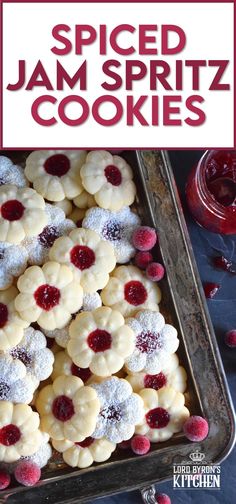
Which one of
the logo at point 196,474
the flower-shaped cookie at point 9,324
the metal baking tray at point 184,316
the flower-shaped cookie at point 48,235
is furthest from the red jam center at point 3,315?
the logo at point 196,474

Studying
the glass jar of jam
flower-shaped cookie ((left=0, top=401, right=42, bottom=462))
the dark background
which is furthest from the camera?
the dark background

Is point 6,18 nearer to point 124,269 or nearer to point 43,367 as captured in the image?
point 124,269

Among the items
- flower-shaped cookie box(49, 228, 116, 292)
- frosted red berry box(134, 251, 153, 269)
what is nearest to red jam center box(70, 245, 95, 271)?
flower-shaped cookie box(49, 228, 116, 292)

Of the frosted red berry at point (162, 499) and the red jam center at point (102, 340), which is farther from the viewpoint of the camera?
the frosted red berry at point (162, 499)

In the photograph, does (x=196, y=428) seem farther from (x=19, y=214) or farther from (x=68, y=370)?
(x=19, y=214)

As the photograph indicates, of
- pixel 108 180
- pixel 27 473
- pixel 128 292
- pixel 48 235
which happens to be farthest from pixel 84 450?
pixel 108 180

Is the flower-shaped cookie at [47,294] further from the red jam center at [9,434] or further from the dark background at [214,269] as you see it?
the dark background at [214,269]

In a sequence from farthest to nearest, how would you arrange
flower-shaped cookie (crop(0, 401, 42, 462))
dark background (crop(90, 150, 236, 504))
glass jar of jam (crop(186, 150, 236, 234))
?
dark background (crop(90, 150, 236, 504)), glass jar of jam (crop(186, 150, 236, 234)), flower-shaped cookie (crop(0, 401, 42, 462))

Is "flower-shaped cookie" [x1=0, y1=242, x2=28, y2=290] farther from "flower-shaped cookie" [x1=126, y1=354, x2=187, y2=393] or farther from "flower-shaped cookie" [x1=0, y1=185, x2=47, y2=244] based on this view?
"flower-shaped cookie" [x1=126, y1=354, x2=187, y2=393]
